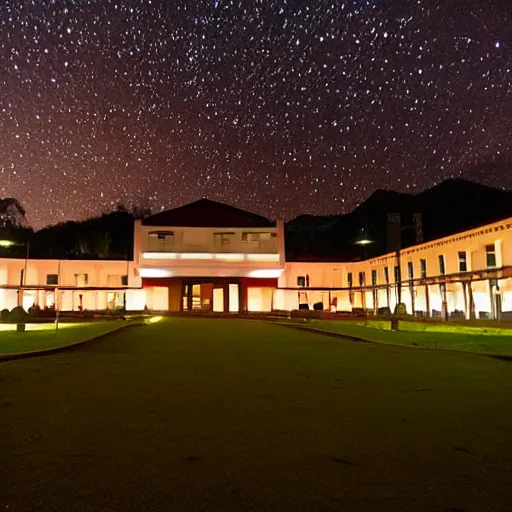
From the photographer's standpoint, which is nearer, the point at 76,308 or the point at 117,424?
the point at 117,424

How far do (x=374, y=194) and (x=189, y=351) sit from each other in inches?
3043

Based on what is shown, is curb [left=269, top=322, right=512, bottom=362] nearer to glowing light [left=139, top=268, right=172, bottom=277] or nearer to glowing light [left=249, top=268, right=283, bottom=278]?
glowing light [left=249, top=268, right=283, bottom=278]

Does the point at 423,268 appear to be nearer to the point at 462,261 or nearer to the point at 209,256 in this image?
the point at 462,261

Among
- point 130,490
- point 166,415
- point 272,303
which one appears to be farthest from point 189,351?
point 272,303

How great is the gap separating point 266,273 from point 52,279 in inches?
706

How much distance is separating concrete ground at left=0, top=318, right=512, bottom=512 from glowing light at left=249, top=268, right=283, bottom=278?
115ft

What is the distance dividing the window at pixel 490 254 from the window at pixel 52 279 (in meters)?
33.1

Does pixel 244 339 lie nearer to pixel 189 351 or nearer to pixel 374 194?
pixel 189 351

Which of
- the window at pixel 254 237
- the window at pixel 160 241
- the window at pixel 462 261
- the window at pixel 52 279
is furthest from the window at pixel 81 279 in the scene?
the window at pixel 462 261

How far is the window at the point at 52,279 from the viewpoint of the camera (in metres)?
45.3

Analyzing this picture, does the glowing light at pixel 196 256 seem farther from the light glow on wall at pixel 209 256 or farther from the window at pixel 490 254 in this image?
the window at pixel 490 254

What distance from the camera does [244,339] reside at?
18.6m

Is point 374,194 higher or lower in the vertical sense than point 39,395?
higher

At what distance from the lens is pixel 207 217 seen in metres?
47.4
